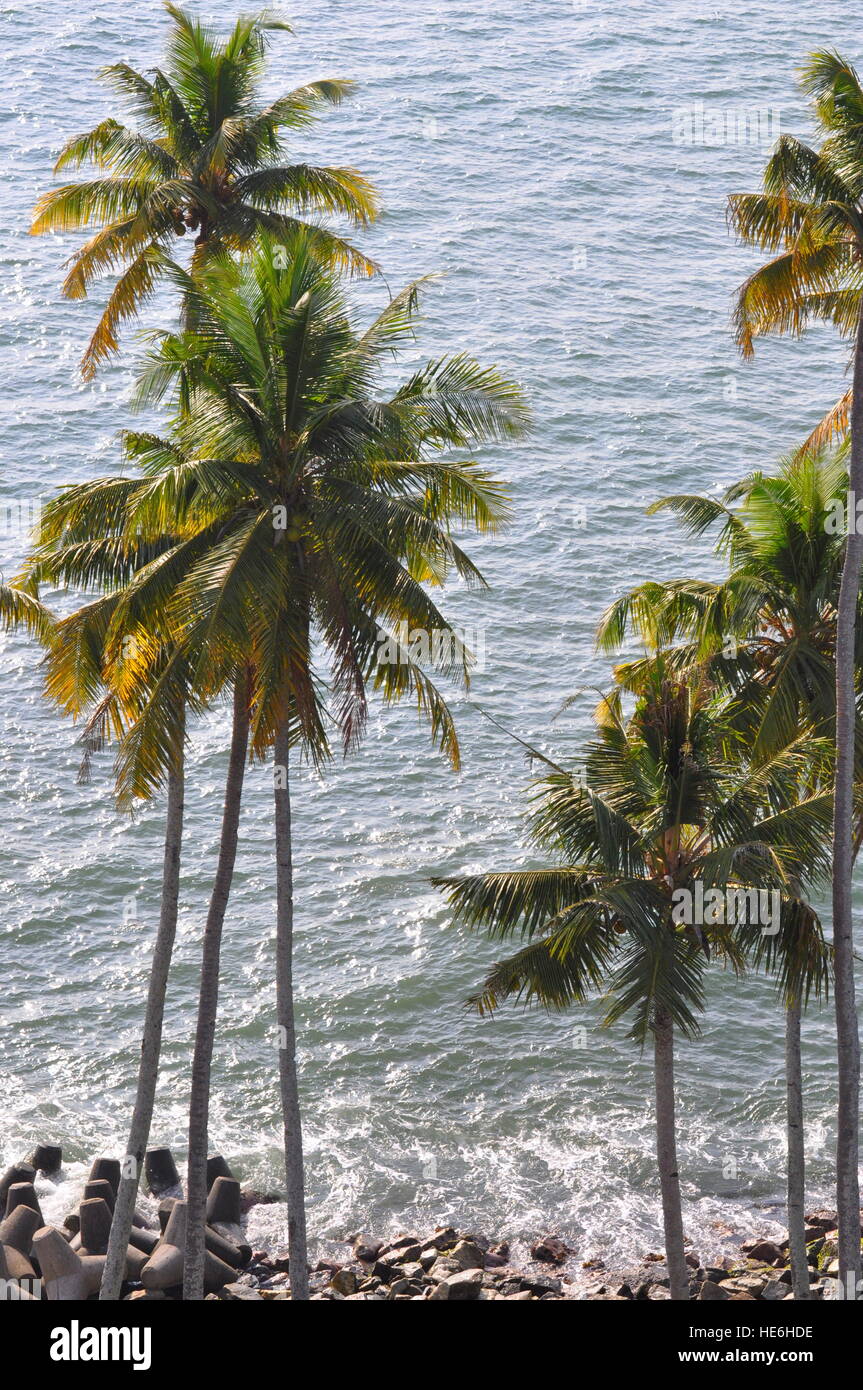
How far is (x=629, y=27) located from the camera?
328ft

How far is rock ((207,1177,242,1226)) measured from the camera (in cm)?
2842

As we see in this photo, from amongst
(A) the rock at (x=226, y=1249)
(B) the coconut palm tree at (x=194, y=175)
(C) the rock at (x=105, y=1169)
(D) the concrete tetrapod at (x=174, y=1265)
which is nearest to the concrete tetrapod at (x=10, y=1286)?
(D) the concrete tetrapod at (x=174, y=1265)

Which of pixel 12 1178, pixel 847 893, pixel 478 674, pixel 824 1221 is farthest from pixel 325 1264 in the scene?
pixel 478 674

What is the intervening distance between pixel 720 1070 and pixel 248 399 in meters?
21.8

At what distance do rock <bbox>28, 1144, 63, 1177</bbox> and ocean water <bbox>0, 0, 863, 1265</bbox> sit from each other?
4.20ft

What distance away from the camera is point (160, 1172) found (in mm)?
30266

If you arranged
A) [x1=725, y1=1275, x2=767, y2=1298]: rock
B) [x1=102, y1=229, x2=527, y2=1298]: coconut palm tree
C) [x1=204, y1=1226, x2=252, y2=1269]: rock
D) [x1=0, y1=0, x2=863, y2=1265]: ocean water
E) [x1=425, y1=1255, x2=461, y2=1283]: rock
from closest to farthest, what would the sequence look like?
[x1=102, y1=229, x2=527, y2=1298]: coconut palm tree, [x1=725, y1=1275, x2=767, y2=1298]: rock, [x1=425, y1=1255, x2=461, y2=1283]: rock, [x1=204, y1=1226, x2=252, y2=1269]: rock, [x1=0, y1=0, x2=863, y2=1265]: ocean water

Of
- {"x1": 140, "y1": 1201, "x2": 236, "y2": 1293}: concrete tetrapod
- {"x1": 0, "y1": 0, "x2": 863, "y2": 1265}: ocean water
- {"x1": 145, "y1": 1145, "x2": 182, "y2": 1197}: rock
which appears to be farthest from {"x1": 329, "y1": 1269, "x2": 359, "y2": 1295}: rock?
{"x1": 145, "y1": 1145, "x2": 182, "y2": 1197}: rock

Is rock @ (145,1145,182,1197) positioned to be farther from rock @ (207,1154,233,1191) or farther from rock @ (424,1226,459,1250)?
rock @ (424,1226,459,1250)

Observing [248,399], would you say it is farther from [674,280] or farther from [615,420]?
[674,280]

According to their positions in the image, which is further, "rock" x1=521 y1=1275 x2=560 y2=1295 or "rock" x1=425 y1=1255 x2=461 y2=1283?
"rock" x1=425 y1=1255 x2=461 y2=1283

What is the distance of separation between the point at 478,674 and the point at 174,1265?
93.6 feet

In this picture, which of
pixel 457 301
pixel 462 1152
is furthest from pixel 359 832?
pixel 457 301

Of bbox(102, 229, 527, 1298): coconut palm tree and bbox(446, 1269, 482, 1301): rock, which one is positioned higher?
bbox(102, 229, 527, 1298): coconut palm tree
